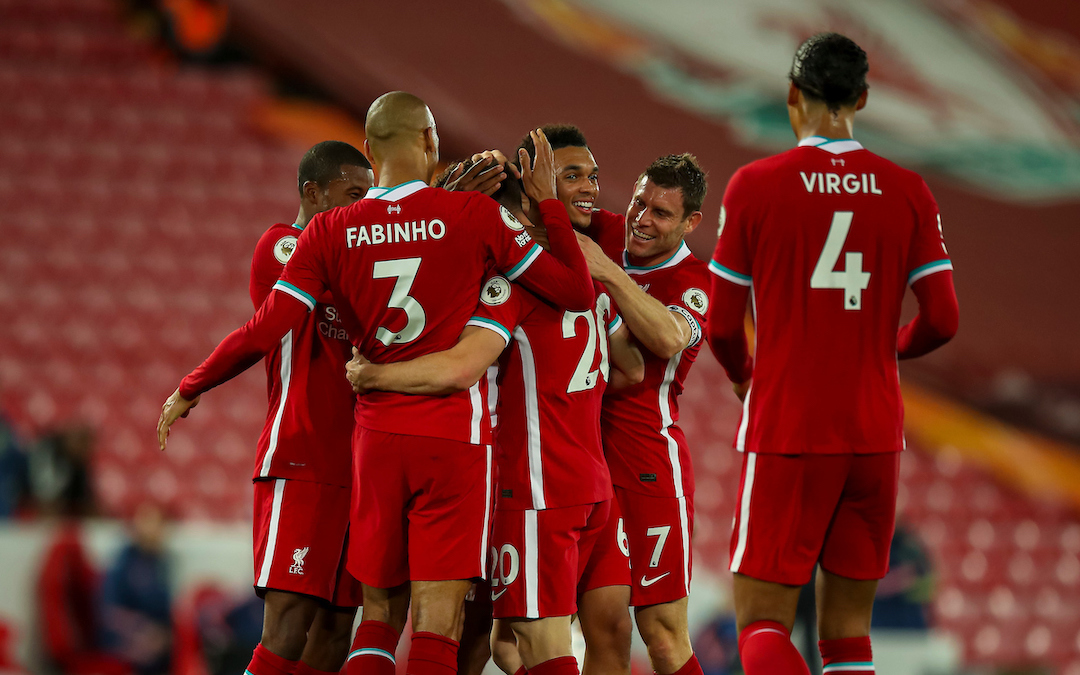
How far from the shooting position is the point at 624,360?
3.71 meters

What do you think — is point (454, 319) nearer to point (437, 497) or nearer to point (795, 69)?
point (437, 497)

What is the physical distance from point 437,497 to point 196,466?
7590 millimetres

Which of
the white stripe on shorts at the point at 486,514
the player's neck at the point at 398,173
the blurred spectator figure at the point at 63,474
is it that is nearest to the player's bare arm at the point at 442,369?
the white stripe on shorts at the point at 486,514

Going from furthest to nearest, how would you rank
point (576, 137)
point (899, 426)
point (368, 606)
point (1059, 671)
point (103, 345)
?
point (103, 345), point (1059, 671), point (576, 137), point (368, 606), point (899, 426)

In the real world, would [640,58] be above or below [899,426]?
above

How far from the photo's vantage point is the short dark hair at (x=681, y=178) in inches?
156

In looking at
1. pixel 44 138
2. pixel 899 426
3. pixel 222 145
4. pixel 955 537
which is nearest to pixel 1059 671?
pixel 955 537

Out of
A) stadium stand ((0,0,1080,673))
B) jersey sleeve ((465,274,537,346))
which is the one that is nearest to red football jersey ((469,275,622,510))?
jersey sleeve ((465,274,537,346))

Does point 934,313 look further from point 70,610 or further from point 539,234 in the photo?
point 70,610

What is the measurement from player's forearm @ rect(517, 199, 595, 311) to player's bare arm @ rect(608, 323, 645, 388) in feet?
1.05

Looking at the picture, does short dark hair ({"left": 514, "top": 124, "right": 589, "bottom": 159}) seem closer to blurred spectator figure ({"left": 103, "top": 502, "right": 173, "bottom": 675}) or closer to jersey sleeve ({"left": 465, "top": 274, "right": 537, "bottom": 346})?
jersey sleeve ({"left": 465, "top": 274, "right": 537, "bottom": 346})

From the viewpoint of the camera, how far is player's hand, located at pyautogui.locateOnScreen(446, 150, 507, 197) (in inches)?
141

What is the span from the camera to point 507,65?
1470cm

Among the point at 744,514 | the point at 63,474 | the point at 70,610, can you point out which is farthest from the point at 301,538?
the point at 63,474
